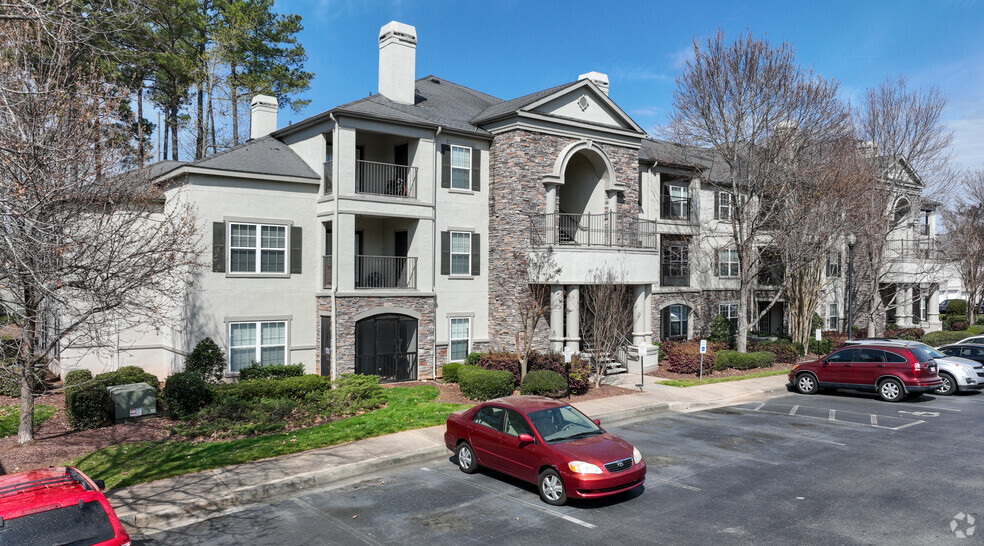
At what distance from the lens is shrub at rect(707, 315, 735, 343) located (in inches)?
1215

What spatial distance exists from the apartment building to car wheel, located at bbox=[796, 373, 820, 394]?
19.8ft

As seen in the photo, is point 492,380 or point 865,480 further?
point 492,380

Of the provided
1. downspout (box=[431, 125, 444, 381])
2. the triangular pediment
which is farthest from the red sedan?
the triangular pediment

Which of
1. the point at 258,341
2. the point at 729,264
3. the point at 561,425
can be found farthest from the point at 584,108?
the point at 561,425

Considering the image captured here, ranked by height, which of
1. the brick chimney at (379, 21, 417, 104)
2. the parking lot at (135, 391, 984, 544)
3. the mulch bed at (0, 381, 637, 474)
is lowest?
the parking lot at (135, 391, 984, 544)

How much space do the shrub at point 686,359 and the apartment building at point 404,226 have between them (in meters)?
1.17

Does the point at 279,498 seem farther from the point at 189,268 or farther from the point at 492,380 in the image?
the point at 189,268

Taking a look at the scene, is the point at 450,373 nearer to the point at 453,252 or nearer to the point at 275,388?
the point at 453,252

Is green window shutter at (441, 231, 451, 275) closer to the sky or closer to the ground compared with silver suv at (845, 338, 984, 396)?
closer to the sky

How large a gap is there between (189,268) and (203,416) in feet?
18.9

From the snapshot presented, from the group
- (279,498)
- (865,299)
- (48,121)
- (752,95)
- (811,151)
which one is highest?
(752,95)

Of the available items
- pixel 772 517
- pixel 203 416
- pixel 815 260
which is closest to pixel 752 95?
pixel 815 260

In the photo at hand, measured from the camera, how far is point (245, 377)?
19.5 meters

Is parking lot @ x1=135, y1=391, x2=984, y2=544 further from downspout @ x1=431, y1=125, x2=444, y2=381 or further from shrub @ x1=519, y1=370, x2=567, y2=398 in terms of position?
downspout @ x1=431, y1=125, x2=444, y2=381
